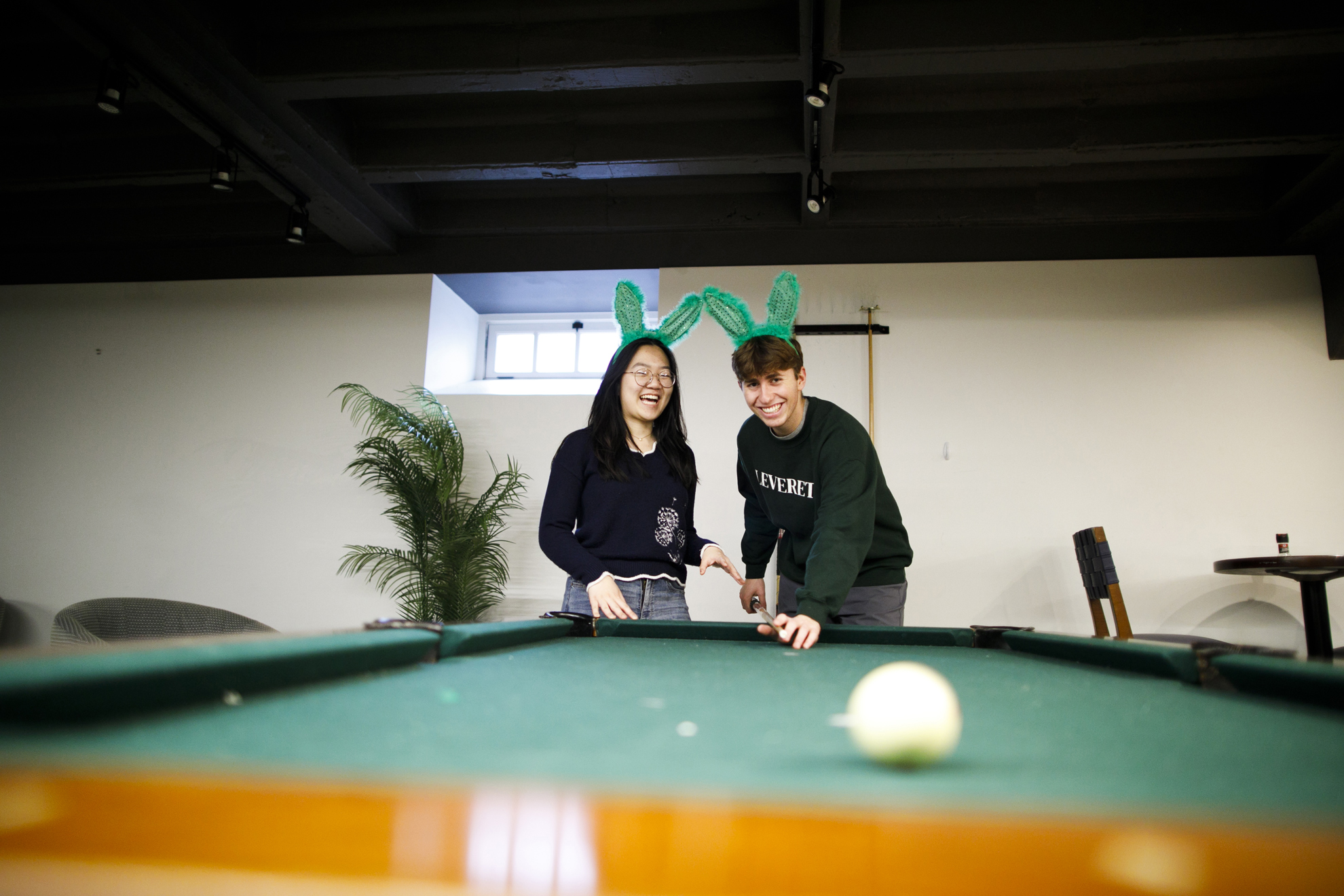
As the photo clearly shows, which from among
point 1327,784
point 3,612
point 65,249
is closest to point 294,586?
point 3,612

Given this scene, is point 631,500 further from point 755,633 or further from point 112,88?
point 112,88

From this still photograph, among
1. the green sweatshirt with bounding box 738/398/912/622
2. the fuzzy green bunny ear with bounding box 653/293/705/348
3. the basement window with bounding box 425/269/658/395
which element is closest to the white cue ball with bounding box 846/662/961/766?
the green sweatshirt with bounding box 738/398/912/622

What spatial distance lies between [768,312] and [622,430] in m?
0.67

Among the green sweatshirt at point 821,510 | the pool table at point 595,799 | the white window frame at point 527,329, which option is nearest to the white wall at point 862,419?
the white window frame at point 527,329

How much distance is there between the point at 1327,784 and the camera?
2.24ft

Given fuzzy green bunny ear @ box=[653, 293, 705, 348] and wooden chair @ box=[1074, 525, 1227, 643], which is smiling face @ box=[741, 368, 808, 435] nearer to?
fuzzy green bunny ear @ box=[653, 293, 705, 348]

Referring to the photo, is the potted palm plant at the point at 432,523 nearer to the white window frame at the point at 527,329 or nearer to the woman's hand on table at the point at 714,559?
the white window frame at the point at 527,329

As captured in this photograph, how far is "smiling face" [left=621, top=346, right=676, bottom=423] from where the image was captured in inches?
112

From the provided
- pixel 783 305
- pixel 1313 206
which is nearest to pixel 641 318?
pixel 783 305

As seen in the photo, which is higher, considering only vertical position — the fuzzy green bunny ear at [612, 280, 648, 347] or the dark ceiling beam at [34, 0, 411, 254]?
the dark ceiling beam at [34, 0, 411, 254]

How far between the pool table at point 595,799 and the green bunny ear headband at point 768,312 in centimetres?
191

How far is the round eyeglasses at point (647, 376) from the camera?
2.85 metres

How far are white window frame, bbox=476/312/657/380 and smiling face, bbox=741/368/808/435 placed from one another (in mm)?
2990

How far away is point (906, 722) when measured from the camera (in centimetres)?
74
